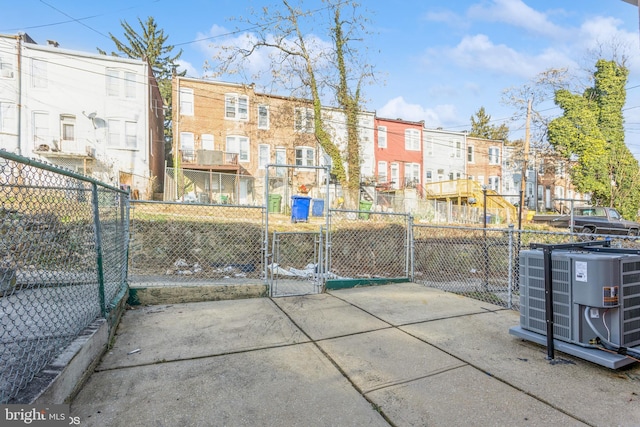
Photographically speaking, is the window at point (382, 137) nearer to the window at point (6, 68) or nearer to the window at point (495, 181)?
the window at point (495, 181)

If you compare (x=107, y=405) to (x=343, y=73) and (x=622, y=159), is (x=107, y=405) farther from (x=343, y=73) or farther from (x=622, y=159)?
(x=622, y=159)

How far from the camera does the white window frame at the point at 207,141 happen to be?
2208cm

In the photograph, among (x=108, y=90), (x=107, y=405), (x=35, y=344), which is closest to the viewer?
(x=107, y=405)

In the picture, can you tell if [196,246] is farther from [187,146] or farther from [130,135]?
[187,146]

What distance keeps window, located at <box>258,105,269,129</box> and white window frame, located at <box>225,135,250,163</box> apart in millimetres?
→ 1385

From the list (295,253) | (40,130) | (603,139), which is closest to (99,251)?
(295,253)

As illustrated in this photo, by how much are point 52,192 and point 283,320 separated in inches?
101

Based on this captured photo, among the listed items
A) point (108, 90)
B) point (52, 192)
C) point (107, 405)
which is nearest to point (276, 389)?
point (107, 405)

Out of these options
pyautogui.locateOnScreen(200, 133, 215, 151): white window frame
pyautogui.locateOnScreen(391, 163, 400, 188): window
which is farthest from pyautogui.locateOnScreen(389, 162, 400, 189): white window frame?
pyautogui.locateOnScreen(200, 133, 215, 151): white window frame

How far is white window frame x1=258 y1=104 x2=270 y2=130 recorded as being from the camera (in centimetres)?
2353

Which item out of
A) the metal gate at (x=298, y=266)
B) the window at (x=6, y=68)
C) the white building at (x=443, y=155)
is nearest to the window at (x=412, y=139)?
the white building at (x=443, y=155)

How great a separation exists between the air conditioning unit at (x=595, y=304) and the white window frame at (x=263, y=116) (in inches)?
880

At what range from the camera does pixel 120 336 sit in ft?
11.2

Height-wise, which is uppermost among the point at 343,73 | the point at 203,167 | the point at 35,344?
the point at 343,73
